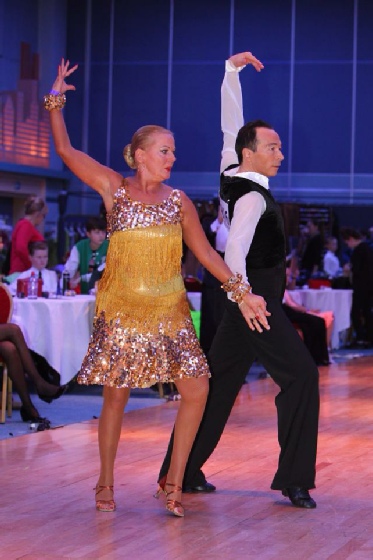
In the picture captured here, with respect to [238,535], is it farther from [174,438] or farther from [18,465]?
[18,465]

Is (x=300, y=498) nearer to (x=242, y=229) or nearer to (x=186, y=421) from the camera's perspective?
(x=186, y=421)

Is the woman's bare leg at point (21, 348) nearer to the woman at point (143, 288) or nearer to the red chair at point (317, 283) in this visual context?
the woman at point (143, 288)

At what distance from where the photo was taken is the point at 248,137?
14.6 feet

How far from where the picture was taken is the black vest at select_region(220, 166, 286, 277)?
4309 millimetres

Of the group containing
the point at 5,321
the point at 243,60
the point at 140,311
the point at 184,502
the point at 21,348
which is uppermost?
the point at 243,60

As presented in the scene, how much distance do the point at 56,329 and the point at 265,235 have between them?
3618 millimetres

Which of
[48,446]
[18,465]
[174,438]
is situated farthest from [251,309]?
[48,446]

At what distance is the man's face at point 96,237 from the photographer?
361 inches

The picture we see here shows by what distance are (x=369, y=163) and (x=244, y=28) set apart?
288 centimetres

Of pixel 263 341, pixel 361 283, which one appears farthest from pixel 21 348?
pixel 361 283

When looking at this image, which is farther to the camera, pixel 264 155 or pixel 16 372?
pixel 16 372

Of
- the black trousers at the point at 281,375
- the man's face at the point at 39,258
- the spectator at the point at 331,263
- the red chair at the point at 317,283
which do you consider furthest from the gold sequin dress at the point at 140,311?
the spectator at the point at 331,263

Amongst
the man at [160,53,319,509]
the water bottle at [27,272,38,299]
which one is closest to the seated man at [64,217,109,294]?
the water bottle at [27,272,38,299]

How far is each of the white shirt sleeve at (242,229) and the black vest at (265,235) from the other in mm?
33
